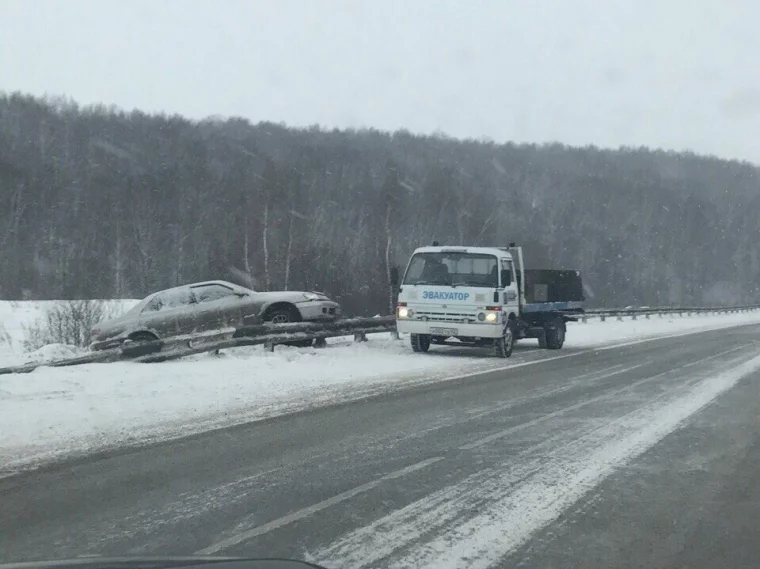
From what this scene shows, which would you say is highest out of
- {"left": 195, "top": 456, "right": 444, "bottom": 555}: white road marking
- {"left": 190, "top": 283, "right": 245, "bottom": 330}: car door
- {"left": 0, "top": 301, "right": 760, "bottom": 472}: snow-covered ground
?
{"left": 190, "top": 283, "right": 245, "bottom": 330}: car door

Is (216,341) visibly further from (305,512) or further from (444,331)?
(305,512)

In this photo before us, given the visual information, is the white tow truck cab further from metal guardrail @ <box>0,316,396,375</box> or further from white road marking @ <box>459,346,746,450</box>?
white road marking @ <box>459,346,746,450</box>

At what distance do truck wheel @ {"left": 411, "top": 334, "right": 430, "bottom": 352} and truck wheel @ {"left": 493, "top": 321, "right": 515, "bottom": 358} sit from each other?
1627 millimetres

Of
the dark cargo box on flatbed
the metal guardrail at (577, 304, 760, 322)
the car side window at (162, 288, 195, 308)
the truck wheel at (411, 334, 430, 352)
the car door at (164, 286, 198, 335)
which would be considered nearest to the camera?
the car door at (164, 286, 198, 335)

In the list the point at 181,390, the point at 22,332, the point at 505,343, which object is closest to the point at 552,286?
the point at 505,343

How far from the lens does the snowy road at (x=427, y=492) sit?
445 cm

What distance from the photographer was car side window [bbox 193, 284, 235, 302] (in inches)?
664

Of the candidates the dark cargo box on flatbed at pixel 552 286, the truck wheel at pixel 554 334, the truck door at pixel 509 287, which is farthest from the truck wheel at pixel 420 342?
the truck wheel at pixel 554 334

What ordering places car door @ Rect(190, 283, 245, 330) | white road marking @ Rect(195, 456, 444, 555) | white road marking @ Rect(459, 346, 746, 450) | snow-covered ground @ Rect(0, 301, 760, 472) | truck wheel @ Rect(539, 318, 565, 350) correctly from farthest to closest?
truck wheel @ Rect(539, 318, 565, 350)
car door @ Rect(190, 283, 245, 330)
snow-covered ground @ Rect(0, 301, 760, 472)
white road marking @ Rect(459, 346, 746, 450)
white road marking @ Rect(195, 456, 444, 555)

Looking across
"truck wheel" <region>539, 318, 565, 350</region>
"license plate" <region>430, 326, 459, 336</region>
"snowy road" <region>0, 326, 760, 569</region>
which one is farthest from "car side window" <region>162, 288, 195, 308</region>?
"truck wheel" <region>539, 318, 565, 350</region>

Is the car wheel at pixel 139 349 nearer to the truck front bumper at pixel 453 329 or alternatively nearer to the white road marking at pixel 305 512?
the truck front bumper at pixel 453 329

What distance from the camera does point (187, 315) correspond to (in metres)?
16.5

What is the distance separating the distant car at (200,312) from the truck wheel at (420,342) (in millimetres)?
2028

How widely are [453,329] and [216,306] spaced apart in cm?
509
